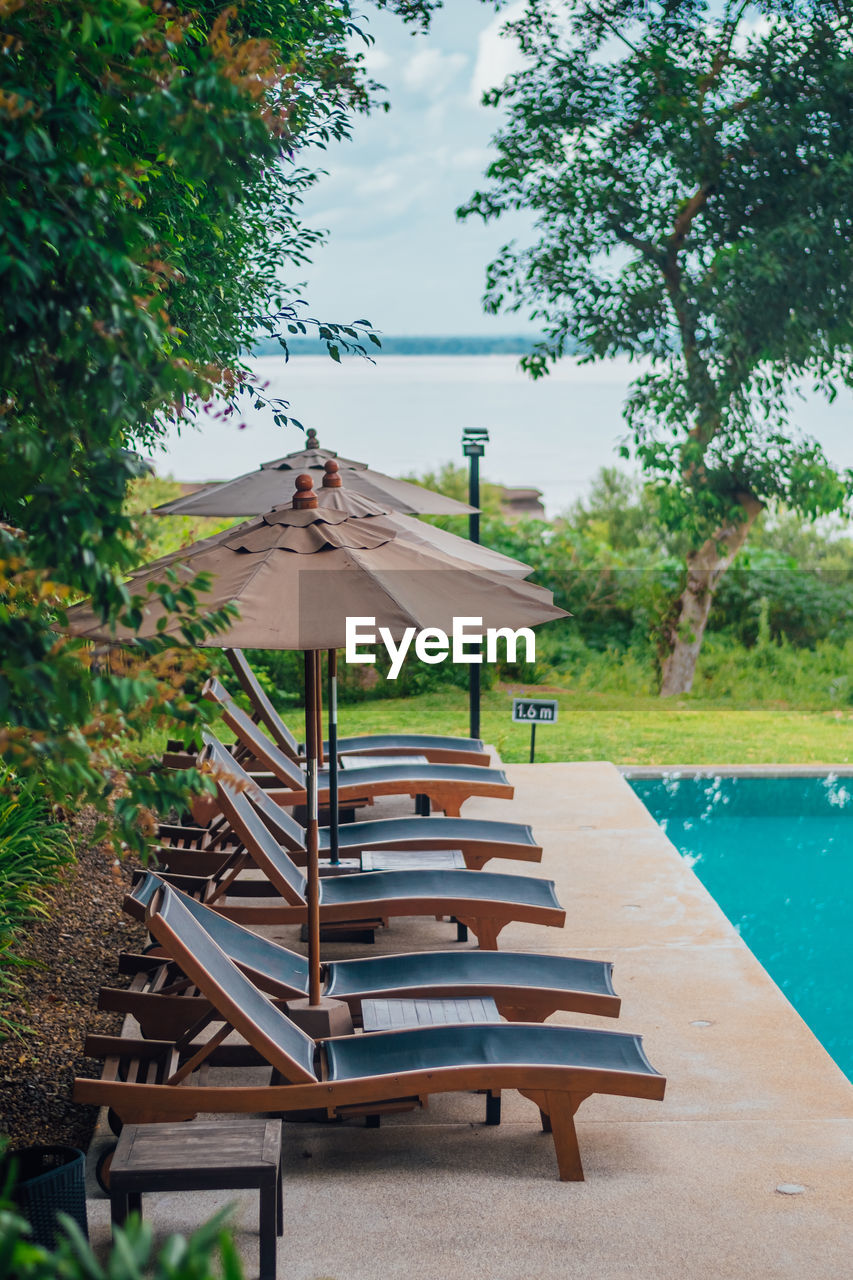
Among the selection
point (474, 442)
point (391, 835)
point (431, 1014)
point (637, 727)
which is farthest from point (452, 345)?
point (431, 1014)

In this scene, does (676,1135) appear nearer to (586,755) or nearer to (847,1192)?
(847,1192)

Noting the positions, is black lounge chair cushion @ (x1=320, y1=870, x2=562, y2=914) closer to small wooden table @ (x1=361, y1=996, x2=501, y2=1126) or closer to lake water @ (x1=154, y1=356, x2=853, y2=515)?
small wooden table @ (x1=361, y1=996, x2=501, y2=1126)

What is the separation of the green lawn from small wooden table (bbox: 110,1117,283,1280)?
702 cm

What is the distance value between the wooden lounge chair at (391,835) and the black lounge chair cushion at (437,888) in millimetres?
443

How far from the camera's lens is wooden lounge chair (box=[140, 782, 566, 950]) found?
4.92 meters

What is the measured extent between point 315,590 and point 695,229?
10511 millimetres

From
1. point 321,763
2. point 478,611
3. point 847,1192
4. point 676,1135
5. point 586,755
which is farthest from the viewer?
point 586,755

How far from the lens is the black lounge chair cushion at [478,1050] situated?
3.63 meters

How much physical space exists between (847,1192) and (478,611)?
7.34 ft

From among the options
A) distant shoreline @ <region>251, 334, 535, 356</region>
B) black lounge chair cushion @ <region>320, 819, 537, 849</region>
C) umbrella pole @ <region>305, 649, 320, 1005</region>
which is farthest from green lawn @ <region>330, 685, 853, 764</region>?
distant shoreline @ <region>251, 334, 535, 356</region>

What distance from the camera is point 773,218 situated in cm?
1220

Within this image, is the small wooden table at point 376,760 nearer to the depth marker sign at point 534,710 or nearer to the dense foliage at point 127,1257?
the depth marker sign at point 534,710

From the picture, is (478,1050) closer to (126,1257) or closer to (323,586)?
(323,586)

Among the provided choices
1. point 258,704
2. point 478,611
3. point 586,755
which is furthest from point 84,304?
point 586,755
